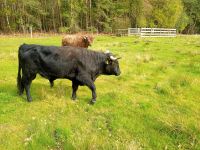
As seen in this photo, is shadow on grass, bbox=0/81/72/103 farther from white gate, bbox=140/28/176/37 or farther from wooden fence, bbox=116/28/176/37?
wooden fence, bbox=116/28/176/37

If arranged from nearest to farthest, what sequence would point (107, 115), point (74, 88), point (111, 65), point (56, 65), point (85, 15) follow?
point (107, 115) → point (56, 65) → point (74, 88) → point (111, 65) → point (85, 15)

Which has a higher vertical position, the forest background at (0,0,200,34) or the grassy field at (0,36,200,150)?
the forest background at (0,0,200,34)

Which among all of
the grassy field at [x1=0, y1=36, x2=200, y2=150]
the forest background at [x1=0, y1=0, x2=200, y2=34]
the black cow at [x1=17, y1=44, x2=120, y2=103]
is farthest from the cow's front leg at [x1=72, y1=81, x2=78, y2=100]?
the forest background at [x1=0, y1=0, x2=200, y2=34]

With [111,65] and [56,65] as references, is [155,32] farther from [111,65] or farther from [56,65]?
[56,65]

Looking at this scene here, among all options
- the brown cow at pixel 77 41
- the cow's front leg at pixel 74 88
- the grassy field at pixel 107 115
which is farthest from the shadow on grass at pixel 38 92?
the brown cow at pixel 77 41

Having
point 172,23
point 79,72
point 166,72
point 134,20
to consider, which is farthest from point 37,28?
point 79,72

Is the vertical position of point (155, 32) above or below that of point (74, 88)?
above

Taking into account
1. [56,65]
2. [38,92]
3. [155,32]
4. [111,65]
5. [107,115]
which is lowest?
[107,115]

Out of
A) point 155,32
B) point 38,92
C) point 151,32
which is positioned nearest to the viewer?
point 38,92

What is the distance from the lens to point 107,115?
25.9ft

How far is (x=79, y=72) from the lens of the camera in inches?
345

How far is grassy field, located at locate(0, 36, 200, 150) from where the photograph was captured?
21.2 feet

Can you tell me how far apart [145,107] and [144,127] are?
1327 mm

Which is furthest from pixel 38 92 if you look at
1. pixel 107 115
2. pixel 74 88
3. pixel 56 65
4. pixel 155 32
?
pixel 155 32
